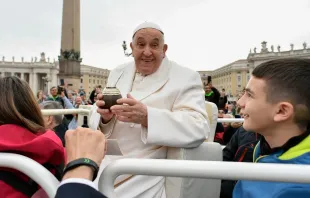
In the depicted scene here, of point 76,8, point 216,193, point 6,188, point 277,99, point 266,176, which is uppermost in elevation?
point 76,8

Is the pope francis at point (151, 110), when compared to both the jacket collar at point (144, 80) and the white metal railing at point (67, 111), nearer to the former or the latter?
the jacket collar at point (144, 80)

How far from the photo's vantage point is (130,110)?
5.17 ft

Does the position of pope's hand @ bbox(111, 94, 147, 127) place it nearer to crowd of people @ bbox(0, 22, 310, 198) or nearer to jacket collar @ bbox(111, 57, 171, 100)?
crowd of people @ bbox(0, 22, 310, 198)

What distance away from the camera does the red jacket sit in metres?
1.02

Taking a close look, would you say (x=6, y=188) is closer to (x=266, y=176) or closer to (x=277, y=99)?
(x=266, y=176)

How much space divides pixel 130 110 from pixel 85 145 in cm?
68

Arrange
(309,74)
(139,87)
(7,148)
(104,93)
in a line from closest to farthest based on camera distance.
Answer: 1. (7,148)
2. (309,74)
3. (104,93)
4. (139,87)

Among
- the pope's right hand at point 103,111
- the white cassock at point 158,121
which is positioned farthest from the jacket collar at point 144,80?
the pope's right hand at point 103,111

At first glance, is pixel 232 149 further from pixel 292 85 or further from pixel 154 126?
pixel 292 85

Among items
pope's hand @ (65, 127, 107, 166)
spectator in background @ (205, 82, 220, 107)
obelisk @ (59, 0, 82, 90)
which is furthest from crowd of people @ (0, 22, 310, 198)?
obelisk @ (59, 0, 82, 90)

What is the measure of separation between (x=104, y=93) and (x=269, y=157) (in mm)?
811

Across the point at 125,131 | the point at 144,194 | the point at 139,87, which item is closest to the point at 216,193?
the point at 144,194

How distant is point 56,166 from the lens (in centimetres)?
122

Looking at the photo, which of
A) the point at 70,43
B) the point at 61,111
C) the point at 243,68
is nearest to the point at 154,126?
the point at 61,111
